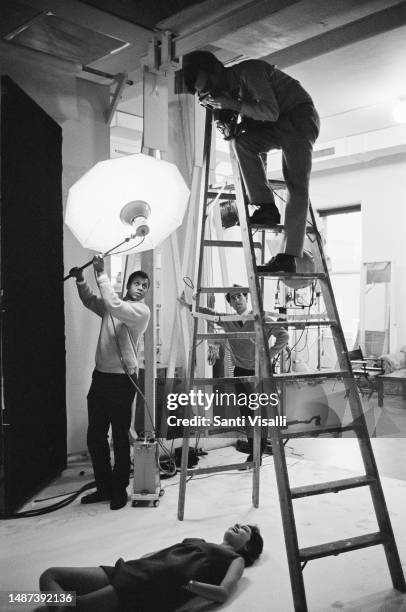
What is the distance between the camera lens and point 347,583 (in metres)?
2.49

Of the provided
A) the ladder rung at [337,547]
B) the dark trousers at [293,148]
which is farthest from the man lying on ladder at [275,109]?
the ladder rung at [337,547]

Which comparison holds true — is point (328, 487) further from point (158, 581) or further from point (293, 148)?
point (293, 148)

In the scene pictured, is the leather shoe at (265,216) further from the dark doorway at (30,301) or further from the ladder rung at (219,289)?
the dark doorway at (30,301)

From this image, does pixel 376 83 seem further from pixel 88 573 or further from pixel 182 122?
pixel 88 573

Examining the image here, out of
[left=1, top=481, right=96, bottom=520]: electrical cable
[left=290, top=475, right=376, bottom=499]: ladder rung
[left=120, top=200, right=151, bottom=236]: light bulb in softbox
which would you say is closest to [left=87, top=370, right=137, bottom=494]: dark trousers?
[left=1, top=481, right=96, bottom=520]: electrical cable

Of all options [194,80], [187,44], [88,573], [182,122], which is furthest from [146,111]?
[88,573]

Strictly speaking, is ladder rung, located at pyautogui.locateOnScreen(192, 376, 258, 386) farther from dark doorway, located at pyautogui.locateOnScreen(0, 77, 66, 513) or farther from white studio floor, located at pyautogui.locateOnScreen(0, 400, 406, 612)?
dark doorway, located at pyautogui.locateOnScreen(0, 77, 66, 513)

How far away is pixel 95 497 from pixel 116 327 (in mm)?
1124

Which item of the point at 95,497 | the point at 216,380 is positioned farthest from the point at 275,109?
the point at 95,497

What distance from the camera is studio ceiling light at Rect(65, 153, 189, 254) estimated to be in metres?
3.12

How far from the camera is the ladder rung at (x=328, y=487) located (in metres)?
2.21

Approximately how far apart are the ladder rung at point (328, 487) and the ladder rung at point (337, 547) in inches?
7.7

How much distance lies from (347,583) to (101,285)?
219 cm

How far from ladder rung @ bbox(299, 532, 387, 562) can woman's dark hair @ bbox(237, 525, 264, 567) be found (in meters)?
0.49
